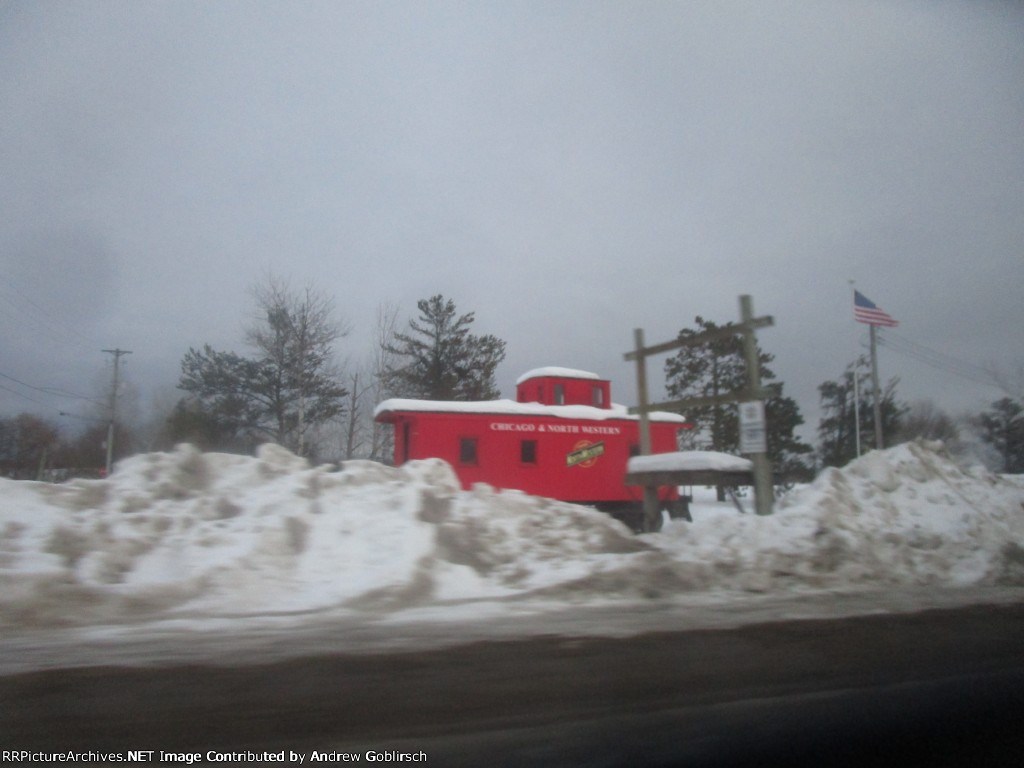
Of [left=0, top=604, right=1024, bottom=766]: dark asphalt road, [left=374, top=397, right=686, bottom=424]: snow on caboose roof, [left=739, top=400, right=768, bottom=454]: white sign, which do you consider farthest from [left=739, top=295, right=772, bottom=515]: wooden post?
[left=374, top=397, right=686, bottom=424]: snow on caboose roof

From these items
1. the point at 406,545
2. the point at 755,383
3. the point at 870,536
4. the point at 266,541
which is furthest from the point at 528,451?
the point at 266,541

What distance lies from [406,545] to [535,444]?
920cm

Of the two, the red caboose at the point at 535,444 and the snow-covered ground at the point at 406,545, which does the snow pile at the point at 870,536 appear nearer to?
the snow-covered ground at the point at 406,545

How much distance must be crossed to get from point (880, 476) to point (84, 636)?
334 inches

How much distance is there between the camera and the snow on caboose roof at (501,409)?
1492 centimetres

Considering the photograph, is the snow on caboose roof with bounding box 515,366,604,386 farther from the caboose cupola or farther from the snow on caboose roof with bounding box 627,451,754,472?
the snow on caboose roof with bounding box 627,451,754,472

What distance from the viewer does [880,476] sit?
894 cm

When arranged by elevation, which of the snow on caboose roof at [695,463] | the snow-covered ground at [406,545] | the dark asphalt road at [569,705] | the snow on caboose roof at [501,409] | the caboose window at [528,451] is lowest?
the dark asphalt road at [569,705]

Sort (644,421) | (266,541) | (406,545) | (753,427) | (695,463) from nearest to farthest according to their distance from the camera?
(266,541)
(406,545)
(753,427)
(695,463)
(644,421)

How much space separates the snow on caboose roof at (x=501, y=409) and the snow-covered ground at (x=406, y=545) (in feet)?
18.8

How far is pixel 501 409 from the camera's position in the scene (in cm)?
1562

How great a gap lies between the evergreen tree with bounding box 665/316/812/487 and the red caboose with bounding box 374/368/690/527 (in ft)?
3.07

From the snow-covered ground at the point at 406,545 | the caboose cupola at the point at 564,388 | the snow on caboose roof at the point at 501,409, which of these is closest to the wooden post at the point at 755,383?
the snow-covered ground at the point at 406,545

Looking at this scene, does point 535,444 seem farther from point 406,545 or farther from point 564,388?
point 406,545
